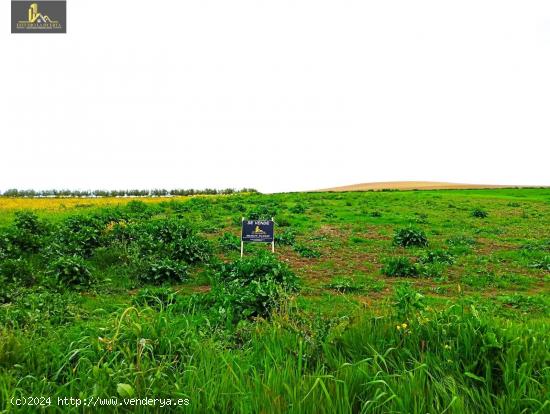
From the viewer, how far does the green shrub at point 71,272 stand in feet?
33.2

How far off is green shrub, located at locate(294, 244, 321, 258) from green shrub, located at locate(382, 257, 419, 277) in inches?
104

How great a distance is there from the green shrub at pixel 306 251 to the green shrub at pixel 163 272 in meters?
4.39

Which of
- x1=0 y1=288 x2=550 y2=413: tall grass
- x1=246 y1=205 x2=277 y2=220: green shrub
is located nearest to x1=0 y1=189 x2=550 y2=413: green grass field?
x1=0 y1=288 x2=550 y2=413: tall grass

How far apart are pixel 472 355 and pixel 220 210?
71.9 ft

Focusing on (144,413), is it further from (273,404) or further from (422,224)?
(422,224)

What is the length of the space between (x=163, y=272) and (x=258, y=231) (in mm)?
3058

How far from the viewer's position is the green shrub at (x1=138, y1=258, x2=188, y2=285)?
10.8m

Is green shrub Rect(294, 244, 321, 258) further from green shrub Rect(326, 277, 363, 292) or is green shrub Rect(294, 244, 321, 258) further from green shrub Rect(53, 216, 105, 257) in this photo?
green shrub Rect(53, 216, 105, 257)

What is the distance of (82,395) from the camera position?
11.5ft

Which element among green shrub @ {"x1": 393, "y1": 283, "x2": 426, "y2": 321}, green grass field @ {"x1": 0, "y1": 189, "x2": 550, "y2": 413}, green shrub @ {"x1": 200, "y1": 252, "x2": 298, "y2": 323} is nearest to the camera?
green grass field @ {"x1": 0, "y1": 189, "x2": 550, "y2": 413}

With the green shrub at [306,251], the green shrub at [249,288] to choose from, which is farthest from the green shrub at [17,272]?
the green shrub at [306,251]

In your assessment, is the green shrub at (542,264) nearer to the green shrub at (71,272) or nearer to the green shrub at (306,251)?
the green shrub at (306,251)

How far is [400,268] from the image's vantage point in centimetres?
1185

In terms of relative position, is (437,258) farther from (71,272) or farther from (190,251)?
(71,272)
